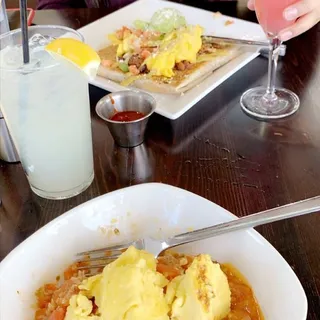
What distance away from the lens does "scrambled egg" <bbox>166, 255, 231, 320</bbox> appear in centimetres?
69

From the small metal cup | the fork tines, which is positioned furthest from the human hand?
the fork tines

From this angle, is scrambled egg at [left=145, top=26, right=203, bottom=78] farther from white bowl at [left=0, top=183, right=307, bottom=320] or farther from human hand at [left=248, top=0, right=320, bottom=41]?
white bowl at [left=0, top=183, right=307, bottom=320]

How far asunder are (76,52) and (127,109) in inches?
15.4

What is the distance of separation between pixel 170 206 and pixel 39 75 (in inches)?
13.4

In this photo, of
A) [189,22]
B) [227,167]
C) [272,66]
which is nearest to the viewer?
[227,167]

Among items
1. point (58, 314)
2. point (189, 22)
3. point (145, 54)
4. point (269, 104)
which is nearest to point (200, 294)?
point (58, 314)

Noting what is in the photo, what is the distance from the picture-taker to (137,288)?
2.28 feet

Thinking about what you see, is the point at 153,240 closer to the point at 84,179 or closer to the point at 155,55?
the point at 84,179

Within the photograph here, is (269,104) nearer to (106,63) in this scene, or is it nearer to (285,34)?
(285,34)

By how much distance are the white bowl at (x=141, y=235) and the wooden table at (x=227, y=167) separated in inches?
4.0

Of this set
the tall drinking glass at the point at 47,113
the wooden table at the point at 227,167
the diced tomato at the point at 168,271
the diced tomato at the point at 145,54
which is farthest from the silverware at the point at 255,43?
the diced tomato at the point at 168,271

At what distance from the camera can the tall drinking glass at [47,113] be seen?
3.08ft

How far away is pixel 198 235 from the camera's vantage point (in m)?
0.85

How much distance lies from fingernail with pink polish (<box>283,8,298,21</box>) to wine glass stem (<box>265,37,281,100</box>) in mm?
90
